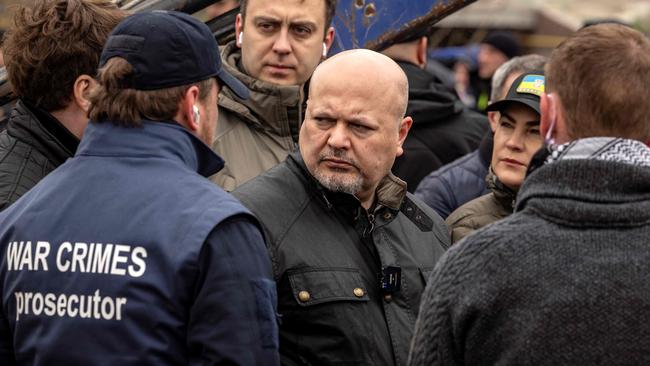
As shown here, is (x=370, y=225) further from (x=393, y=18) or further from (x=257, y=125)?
(x=393, y=18)

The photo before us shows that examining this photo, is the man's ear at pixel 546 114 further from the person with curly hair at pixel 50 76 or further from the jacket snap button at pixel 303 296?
the person with curly hair at pixel 50 76

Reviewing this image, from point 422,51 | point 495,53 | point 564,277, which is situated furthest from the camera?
point 495,53

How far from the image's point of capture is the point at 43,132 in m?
A: 3.97

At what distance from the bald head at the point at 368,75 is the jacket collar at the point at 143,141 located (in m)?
0.87

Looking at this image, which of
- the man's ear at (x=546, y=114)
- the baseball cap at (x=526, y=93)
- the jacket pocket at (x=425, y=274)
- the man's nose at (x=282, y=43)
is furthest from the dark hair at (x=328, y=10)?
the man's ear at (x=546, y=114)

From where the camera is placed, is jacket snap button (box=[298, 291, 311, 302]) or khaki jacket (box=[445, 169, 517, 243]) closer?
jacket snap button (box=[298, 291, 311, 302])

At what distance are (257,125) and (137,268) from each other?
1762 mm

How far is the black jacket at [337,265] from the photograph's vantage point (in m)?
3.63

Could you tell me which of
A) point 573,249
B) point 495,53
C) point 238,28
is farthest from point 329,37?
point 495,53

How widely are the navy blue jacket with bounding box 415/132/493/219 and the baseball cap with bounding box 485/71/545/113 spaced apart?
722 millimetres

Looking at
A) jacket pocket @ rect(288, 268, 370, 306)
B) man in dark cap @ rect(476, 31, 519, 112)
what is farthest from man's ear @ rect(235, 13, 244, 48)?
man in dark cap @ rect(476, 31, 519, 112)

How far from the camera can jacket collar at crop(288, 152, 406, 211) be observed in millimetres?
3943

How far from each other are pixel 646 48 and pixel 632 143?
0.25 m

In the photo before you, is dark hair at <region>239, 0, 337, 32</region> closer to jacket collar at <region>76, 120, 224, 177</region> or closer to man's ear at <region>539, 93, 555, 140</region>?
jacket collar at <region>76, 120, 224, 177</region>
